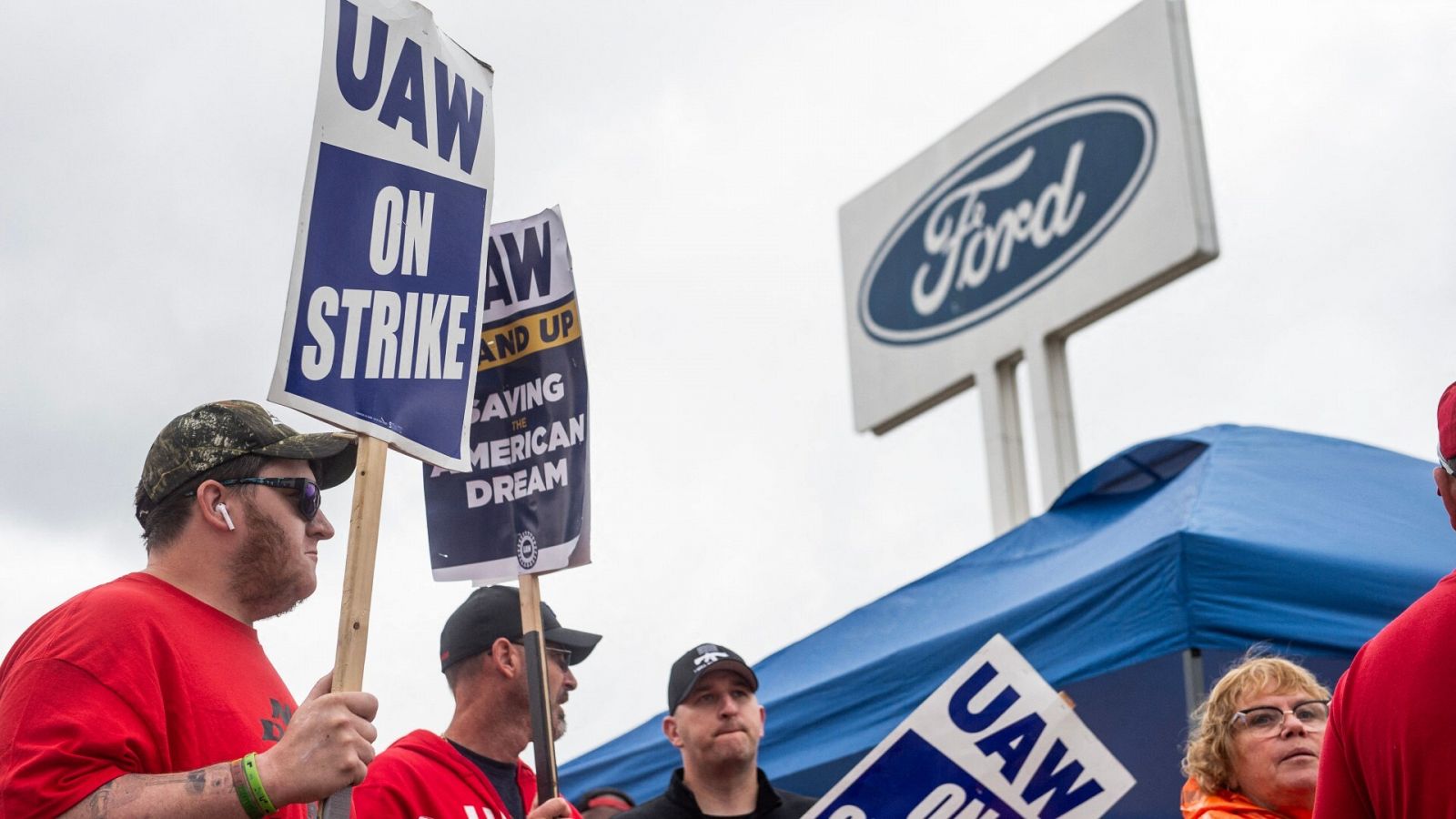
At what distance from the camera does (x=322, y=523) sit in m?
2.67

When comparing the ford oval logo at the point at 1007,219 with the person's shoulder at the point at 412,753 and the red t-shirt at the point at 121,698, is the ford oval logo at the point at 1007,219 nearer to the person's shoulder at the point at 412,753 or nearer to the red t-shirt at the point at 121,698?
the person's shoulder at the point at 412,753

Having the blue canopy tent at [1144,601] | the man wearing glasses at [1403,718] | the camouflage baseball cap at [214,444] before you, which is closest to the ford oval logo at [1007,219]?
the blue canopy tent at [1144,601]

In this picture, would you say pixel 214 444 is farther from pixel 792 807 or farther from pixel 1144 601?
pixel 1144 601

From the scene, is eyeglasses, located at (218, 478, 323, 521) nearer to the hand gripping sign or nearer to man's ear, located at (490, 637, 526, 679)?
man's ear, located at (490, 637, 526, 679)

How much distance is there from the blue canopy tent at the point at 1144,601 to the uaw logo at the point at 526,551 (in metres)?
2.04

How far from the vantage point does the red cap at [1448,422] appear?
223cm

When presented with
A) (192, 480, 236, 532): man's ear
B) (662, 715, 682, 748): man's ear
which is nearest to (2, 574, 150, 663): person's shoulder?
(192, 480, 236, 532): man's ear

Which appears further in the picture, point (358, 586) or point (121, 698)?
point (358, 586)

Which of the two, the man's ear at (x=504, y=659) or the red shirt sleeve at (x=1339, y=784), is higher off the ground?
the man's ear at (x=504, y=659)

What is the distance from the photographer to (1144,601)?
184 inches

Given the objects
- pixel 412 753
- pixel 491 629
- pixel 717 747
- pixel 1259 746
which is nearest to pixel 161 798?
pixel 412 753

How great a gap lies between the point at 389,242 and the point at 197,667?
760mm

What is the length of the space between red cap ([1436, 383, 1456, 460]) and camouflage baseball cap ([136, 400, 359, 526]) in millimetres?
1723

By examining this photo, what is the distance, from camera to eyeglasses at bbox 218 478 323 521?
2.56 m
